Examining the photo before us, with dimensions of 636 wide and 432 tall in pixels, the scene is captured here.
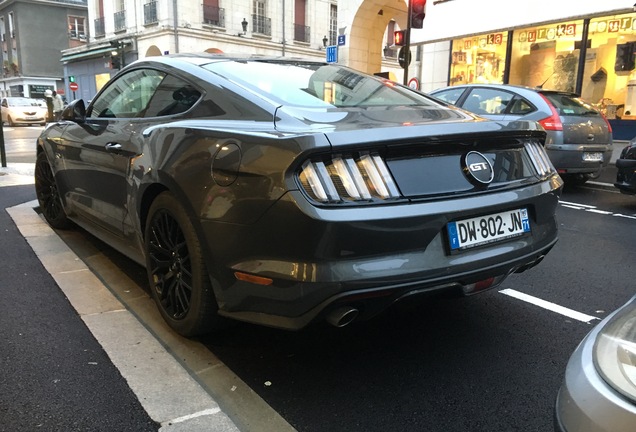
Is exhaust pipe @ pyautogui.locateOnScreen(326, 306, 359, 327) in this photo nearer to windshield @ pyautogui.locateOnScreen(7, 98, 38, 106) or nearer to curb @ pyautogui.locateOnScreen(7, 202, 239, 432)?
curb @ pyautogui.locateOnScreen(7, 202, 239, 432)

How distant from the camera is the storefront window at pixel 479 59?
Result: 15.4 m

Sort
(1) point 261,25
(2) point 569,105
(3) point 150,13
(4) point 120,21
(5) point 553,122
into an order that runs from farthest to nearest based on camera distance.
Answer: (4) point 120,21 < (1) point 261,25 < (3) point 150,13 < (2) point 569,105 < (5) point 553,122

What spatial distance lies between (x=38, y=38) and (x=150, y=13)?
24281 mm

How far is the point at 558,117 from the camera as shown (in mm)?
7539

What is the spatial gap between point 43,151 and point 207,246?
326cm

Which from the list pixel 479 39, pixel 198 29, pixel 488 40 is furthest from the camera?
pixel 198 29

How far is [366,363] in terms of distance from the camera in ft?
8.58

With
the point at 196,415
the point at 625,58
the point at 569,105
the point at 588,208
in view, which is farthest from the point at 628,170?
the point at 625,58

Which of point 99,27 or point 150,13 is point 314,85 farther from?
point 99,27

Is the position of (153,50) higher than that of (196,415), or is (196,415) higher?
(153,50)

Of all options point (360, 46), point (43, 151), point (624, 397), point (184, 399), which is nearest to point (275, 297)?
point (184, 399)

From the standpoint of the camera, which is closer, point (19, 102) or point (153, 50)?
point (19, 102)

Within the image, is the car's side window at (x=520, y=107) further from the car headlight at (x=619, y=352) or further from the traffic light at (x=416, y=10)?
the car headlight at (x=619, y=352)

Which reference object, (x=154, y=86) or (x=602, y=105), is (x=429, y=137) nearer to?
(x=154, y=86)
